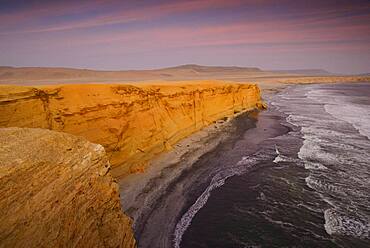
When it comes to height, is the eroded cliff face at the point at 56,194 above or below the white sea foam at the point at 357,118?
above

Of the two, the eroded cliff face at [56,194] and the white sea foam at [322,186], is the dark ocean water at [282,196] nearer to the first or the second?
the white sea foam at [322,186]

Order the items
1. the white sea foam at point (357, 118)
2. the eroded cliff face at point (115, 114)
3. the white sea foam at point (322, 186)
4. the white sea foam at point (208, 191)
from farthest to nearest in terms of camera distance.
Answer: the white sea foam at point (357, 118) < the white sea foam at point (322, 186) < the eroded cliff face at point (115, 114) < the white sea foam at point (208, 191)

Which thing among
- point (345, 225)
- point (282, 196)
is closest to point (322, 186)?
point (282, 196)

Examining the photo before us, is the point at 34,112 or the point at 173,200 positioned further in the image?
the point at 173,200

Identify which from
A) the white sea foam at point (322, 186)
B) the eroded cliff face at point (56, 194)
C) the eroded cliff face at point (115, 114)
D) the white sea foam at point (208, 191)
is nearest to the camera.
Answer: the eroded cliff face at point (56, 194)

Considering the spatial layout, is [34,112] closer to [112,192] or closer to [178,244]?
[112,192]

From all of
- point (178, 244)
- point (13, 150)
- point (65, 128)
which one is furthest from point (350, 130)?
point (13, 150)

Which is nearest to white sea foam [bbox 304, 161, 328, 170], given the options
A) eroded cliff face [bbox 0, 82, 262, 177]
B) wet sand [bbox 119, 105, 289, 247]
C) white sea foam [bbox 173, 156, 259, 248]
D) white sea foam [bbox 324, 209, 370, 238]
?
white sea foam [bbox 173, 156, 259, 248]

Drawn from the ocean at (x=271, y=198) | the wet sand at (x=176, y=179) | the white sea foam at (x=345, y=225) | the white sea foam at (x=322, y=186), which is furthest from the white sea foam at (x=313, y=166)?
the white sea foam at (x=345, y=225)
